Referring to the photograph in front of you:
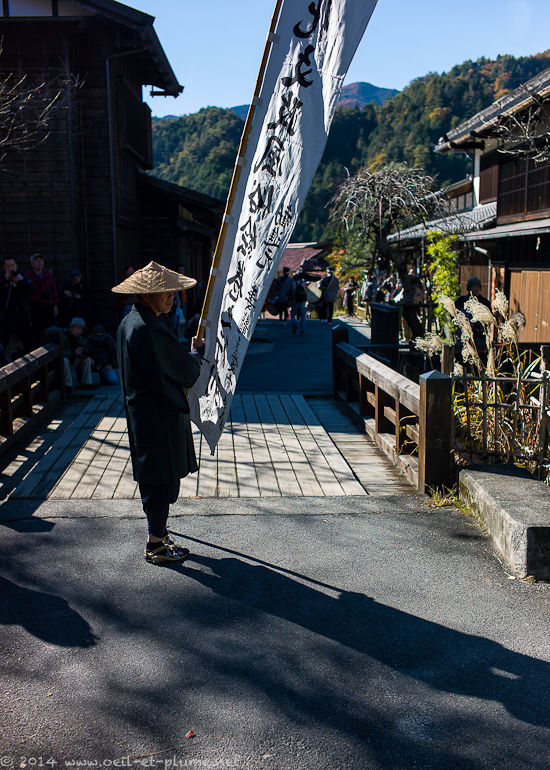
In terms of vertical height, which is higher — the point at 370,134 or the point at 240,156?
the point at 370,134

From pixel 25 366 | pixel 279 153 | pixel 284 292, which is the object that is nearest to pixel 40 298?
pixel 25 366

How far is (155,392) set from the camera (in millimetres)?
4371

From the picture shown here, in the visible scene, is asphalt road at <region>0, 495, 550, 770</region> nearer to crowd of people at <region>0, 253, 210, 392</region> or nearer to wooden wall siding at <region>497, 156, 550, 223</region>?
crowd of people at <region>0, 253, 210, 392</region>

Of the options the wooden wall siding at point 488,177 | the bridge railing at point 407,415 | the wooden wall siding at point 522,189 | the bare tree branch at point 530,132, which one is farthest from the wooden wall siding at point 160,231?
the wooden wall siding at point 488,177

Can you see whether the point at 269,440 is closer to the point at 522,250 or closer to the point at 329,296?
the point at 522,250

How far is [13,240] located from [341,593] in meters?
12.4

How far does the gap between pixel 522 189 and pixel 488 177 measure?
5.36 meters

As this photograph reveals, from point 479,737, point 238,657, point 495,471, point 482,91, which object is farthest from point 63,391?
point 482,91

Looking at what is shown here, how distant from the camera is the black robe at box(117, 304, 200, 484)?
14.1ft

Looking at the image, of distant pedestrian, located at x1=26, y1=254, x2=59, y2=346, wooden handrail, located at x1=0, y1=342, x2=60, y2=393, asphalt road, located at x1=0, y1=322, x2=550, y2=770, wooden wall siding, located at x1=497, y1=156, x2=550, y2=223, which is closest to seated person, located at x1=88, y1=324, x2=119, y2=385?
distant pedestrian, located at x1=26, y1=254, x2=59, y2=346

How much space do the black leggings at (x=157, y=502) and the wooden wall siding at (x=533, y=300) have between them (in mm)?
12939

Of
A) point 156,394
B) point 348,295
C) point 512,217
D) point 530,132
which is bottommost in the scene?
point 156,394

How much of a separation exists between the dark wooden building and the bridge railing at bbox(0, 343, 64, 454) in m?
5.49

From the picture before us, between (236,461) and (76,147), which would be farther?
(76,147)
